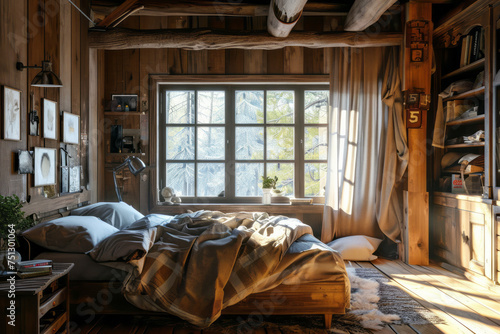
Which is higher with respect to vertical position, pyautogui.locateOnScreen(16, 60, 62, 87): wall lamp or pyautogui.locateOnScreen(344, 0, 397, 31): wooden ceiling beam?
pyautogui.locateOnScreen(344, 0, 397, 31): wooden ceiling beam

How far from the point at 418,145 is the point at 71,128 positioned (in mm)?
3583

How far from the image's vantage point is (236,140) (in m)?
5.22

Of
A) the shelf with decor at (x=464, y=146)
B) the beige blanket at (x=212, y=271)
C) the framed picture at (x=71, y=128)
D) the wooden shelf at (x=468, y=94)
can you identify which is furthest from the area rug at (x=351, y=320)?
the wooden shelf at (x=468, y=94)

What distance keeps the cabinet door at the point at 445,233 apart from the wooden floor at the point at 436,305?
172 millimetres

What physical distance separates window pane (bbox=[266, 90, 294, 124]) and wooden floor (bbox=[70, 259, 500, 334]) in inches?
77.8

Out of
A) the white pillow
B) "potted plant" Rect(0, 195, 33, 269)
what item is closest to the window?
the white pillow

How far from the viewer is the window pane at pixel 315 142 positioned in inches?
206

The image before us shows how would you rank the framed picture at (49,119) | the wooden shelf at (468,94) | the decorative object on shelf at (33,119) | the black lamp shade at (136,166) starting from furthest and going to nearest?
the black lamp shade at (136,166)
the wooden shelf at (468,94)
the framed picture at (49,119)
the decorative object on shelf at (33,119)

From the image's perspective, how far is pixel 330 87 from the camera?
499 cm

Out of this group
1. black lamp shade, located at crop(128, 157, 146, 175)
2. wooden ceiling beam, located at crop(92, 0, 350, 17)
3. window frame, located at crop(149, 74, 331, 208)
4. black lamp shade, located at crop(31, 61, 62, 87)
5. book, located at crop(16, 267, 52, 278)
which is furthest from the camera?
window frame, located at crop(149, 74, 331, 208)

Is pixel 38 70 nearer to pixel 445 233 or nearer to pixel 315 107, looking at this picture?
pixel 315 107

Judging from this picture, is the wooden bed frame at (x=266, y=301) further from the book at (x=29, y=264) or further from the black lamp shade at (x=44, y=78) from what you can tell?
the black lamp shade at (x=44, y=78)

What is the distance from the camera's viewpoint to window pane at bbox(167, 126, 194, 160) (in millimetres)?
5207

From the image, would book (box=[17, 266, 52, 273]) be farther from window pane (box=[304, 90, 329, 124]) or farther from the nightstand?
window pane (box=[304, 90, 329, 124])
